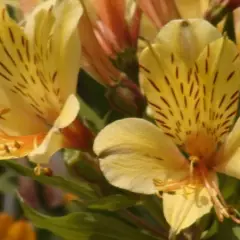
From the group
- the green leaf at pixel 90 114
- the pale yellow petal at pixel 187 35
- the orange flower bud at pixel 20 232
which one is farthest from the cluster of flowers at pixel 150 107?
the orange flower bud at pixel 20 232

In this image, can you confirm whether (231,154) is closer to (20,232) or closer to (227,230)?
(227,230)

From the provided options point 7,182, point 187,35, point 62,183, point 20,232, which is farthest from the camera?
point 7,182

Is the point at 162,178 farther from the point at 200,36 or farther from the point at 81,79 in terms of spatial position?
the point at 81,79

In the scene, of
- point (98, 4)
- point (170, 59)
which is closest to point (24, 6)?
point (98, 4)

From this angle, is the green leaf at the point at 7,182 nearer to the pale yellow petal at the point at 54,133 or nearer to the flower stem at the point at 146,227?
the flower stem at the point at 146,227

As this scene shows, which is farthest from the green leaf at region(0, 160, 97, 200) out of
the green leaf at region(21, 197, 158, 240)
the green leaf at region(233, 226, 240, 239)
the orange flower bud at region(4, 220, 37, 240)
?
the orange flower bud at region(4, 220, 37, 240)

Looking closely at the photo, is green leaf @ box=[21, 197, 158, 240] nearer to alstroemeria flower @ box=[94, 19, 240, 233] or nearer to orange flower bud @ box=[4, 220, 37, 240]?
alstroemeria flower @ box=[94, 19, 240, 233]

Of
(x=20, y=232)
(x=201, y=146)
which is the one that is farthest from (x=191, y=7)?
(x=20, y=232)
